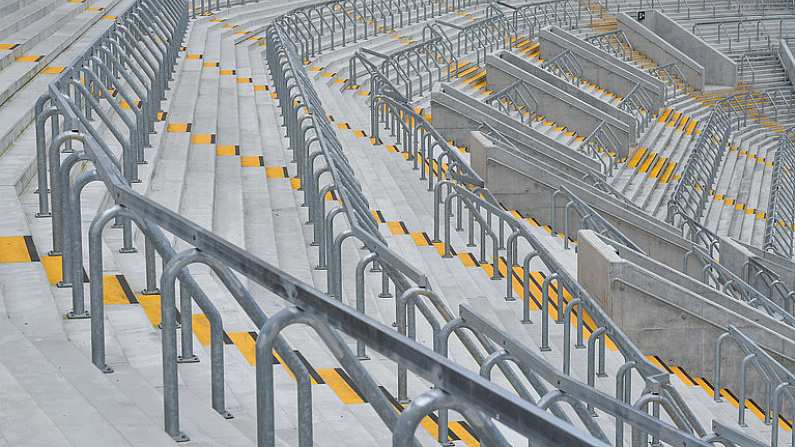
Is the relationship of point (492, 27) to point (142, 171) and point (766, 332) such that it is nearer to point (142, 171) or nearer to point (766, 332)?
point (766, 332)

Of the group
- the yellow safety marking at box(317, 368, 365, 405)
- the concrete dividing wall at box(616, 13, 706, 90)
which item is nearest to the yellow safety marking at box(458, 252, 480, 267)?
the yellow safety marking at box(317, 368, 365, 405)

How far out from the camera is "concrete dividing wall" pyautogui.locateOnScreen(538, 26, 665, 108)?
77.5 ft

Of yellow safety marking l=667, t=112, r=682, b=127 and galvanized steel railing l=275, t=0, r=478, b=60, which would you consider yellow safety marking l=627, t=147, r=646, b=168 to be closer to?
yellow safety marking l=667, t=112, r=682, b=127

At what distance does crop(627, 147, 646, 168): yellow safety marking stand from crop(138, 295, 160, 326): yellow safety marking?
1439 centimetres

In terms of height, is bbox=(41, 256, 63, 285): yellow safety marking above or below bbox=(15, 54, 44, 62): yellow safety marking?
below

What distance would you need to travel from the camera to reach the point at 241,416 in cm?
429

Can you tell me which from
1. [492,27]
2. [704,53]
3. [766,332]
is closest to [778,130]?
[704,53]

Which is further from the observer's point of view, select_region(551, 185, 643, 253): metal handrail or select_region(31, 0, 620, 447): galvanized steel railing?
select_region(551, 185, 643, 253): metal handrail

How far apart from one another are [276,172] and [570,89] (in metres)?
11.2

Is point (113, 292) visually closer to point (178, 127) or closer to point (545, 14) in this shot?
point (178, 127)

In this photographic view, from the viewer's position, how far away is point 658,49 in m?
27.2

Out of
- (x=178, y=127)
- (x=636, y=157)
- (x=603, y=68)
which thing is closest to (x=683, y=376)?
(x=178, y=127)

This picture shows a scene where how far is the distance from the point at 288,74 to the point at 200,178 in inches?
157

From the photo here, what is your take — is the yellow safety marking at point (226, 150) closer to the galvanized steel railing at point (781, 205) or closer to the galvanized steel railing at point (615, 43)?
the galvanized steel railing at point (781, 205)
